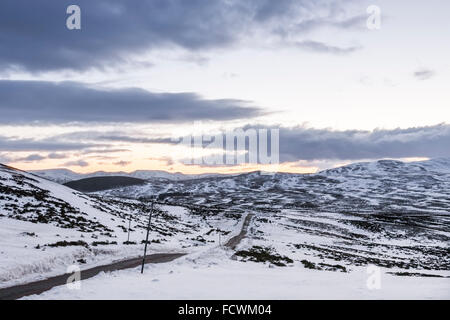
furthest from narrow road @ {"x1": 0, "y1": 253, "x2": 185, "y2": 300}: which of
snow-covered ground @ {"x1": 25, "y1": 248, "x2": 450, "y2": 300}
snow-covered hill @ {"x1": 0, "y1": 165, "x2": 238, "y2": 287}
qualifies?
snow-covered ground @ {"x1": 25, "y1": 248, "x2": 450, "y2": 300}

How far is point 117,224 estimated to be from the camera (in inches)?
2489

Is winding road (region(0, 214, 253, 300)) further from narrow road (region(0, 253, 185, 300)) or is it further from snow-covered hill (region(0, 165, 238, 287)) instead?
snow-covered hill (region(0, 165, 238, 287))

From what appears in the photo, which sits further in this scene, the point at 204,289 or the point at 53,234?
the point at 53,234

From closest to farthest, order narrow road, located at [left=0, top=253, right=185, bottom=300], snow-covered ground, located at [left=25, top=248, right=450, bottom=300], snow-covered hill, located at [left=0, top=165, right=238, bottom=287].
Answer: snow-covered ground, located at [left=25, top=248, right=450, bottom=300]
narrow road, located at [left=0, top=253, right=185, bottom=300]
snow-covered hill, located at [left=0, top=165, right=238, bottom=287]

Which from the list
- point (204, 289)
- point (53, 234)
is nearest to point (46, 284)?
point (204, 289)

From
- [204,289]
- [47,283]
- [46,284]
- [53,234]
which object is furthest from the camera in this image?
[53,234]

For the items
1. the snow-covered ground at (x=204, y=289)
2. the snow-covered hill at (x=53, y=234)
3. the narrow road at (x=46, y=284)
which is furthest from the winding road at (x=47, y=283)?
the snow-covered ground at (x=204, y=289)

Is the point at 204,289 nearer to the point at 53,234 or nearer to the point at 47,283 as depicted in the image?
the point at 47,283

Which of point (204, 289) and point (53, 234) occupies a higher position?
point (204, 289)

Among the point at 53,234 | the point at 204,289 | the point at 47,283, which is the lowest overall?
the point at 53,234

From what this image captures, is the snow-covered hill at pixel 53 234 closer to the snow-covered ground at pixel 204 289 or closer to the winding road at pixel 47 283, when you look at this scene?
the winding road at pixel 47 283
